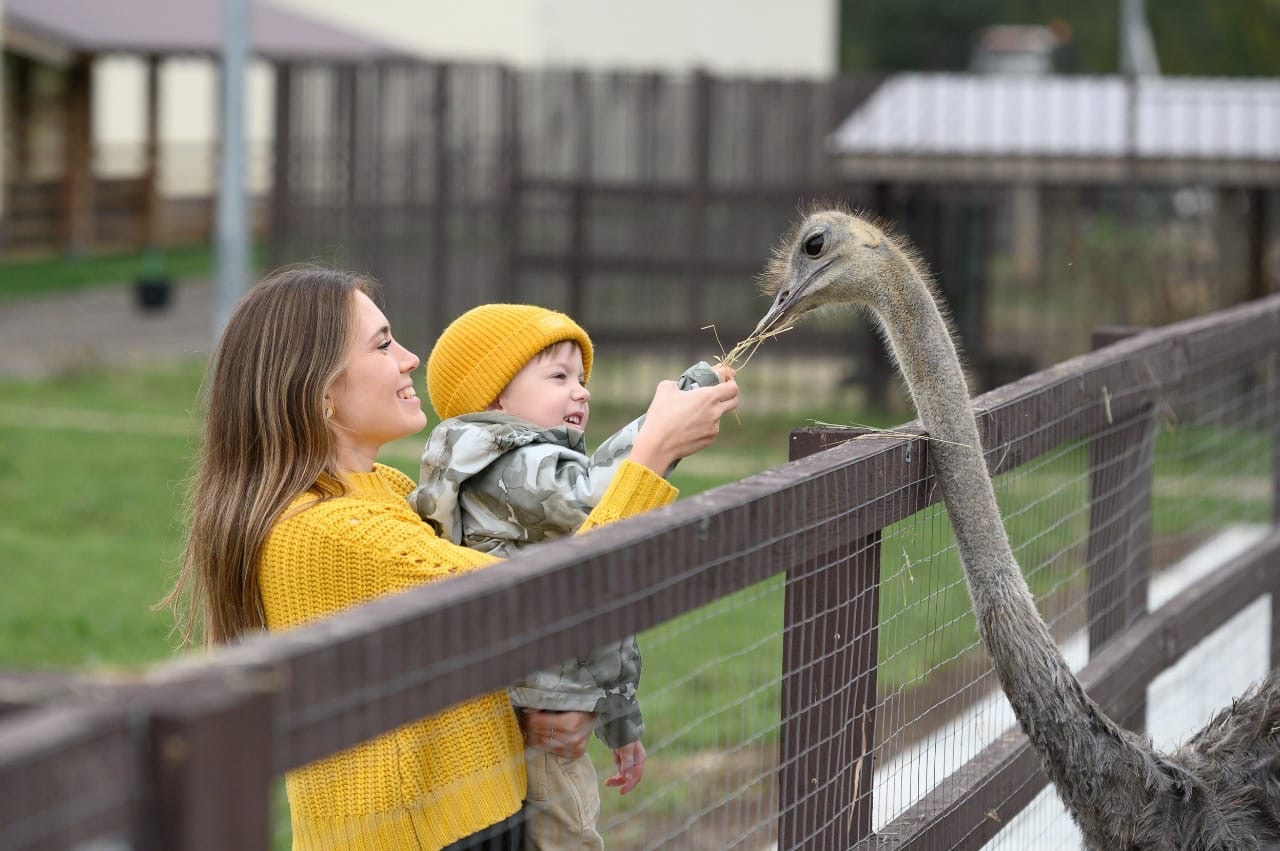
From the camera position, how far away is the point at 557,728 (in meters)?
2.84

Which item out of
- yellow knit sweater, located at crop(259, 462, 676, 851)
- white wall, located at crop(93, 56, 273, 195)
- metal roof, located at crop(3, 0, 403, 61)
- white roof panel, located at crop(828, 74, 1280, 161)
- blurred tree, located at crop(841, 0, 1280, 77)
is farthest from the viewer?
blurred tree, located at crop(841, 0, 1280, 77)

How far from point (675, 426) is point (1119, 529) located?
1.87 metres

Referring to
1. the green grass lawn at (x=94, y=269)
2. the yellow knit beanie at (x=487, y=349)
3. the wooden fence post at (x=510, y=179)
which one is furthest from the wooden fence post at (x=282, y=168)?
the yellow knit beanie at (x=487, y=349)

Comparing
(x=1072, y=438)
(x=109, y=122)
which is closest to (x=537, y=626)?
(x=1072, y=438)

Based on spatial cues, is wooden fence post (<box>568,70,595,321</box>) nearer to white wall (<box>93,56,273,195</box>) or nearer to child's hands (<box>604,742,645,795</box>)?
child's hands (<box>604,742,645,795</box>)

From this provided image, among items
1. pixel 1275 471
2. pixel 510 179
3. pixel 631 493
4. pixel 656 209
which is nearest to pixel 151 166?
pixel 510 179

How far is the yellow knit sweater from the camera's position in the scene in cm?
264

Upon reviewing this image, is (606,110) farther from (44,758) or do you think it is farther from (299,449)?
(44,758)

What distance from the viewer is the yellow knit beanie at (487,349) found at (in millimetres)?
3141

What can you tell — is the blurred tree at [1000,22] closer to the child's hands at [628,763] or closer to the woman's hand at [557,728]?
the child's hands at [628,763]

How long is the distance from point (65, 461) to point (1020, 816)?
8.47 m

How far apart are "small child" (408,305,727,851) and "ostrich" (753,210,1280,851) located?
0.26 meters

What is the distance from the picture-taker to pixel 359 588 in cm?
268

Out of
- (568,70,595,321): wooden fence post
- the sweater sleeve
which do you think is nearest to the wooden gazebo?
(568,70,595,321): wooden fence post
